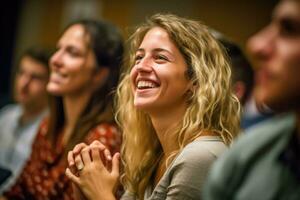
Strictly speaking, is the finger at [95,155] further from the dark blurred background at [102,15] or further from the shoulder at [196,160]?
the dark blurred background at [102,15]

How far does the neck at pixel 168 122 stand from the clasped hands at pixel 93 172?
16cm

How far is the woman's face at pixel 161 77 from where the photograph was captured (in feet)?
5.23

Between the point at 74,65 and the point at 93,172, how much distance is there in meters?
0.77

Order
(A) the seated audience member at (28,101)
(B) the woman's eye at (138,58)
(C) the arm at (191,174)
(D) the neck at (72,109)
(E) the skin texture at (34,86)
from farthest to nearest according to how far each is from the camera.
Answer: (E) the skin texture at (34,86), (A) the seated audience member at (28,101), (D) the neck at (72,109), (B) the woman's eye at (138,58), (C) the arm at (191,174)

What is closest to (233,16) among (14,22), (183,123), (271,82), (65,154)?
(14,22)

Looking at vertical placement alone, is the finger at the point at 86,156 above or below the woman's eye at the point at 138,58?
below

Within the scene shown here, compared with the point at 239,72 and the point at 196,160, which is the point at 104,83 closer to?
the point at 239,72

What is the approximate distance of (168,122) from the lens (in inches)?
63.5

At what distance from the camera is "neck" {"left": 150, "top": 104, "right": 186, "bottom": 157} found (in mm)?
1612

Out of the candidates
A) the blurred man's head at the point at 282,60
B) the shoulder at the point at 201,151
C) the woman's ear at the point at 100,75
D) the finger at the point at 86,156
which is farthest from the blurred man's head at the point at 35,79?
the blurred man's head at the point at 282,60

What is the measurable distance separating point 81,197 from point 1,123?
5.01ft

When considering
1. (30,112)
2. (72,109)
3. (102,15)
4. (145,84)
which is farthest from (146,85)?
(102,15)

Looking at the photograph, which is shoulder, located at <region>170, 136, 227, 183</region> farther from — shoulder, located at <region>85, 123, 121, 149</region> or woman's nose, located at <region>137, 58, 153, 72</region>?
shoulder, located at <region>85, 123, 121, 149</region>

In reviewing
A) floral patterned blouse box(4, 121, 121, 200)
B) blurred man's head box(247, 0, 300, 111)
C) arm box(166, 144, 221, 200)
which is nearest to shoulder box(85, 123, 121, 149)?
floral patterned blouse box(4, 121, 121, 200)
